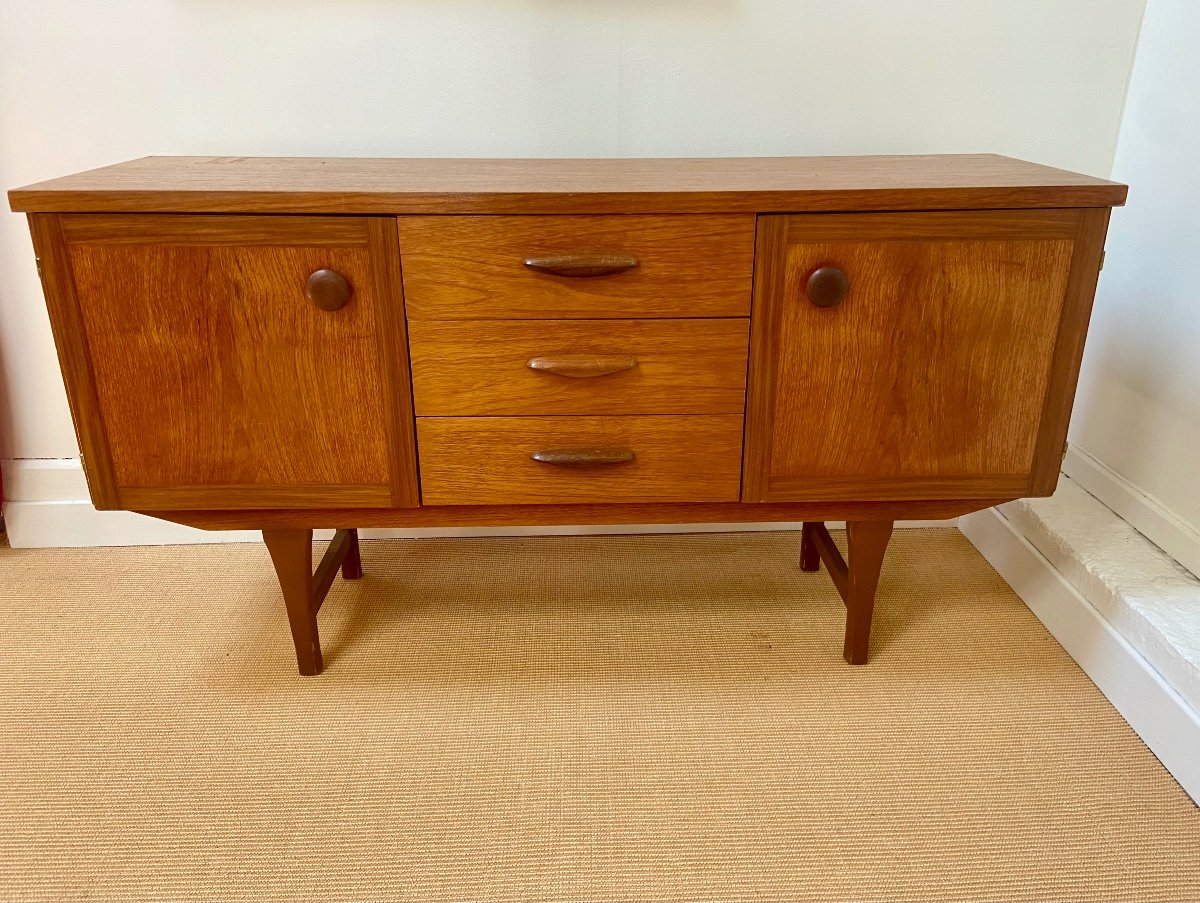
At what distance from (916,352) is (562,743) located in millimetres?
708

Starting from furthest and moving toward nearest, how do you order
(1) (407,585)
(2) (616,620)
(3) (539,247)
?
(1) (407,585) < (2) (616,620) < (3) (539,247)

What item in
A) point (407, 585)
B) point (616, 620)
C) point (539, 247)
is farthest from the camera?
point (407, 585)

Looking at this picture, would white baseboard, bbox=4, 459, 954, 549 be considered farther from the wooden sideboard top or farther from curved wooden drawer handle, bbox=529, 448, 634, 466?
the wooden sideboard top

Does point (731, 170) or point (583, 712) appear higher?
point (731, 170)

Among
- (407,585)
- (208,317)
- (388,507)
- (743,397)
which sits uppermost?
(208,317)

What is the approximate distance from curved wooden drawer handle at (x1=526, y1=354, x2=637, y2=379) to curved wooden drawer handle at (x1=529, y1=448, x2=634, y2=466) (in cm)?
11

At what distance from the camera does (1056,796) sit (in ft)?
3.40

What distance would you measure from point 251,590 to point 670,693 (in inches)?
31.1

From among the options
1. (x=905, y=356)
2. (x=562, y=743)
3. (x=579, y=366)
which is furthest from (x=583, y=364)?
(x=562, y=743)

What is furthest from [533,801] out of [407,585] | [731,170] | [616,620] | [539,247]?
[731,170]

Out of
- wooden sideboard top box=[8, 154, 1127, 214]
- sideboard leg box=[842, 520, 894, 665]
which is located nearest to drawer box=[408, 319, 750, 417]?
wooden sideboard top box=[8, 154, 1127, 214]

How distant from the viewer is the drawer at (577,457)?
1.08m

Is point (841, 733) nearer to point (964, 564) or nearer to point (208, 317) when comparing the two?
point (964, 564)

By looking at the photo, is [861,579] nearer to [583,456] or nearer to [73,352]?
[583,456]
